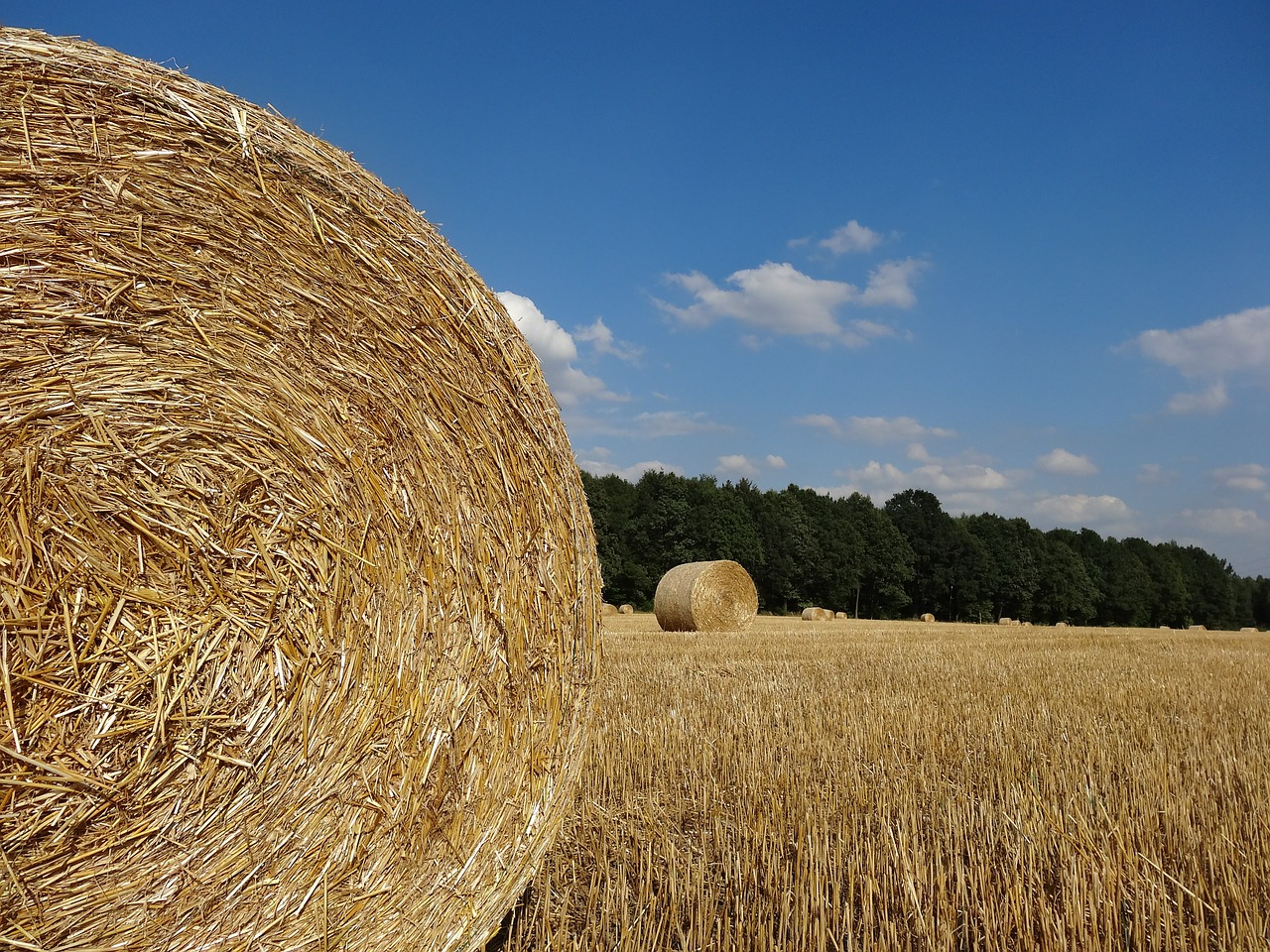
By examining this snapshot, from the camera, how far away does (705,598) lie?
1591cm

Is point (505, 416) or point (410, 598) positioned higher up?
point (505, 416)

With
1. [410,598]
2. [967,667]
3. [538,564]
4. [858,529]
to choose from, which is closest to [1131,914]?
[538,564]

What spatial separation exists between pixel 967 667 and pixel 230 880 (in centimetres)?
807

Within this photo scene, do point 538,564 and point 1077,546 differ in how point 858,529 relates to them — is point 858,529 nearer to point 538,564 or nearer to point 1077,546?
point 1077,546

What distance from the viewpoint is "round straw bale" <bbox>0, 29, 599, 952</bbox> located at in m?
2.19

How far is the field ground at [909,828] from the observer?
8.10 feet

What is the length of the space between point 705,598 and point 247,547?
45.5 ft

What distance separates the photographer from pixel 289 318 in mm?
2512

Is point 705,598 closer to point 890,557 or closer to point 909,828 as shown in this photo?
point 909,828

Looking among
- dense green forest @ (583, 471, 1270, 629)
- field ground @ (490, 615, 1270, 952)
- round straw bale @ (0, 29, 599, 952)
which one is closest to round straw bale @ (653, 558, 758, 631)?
field ground @ (490, 615, 1270, 952)

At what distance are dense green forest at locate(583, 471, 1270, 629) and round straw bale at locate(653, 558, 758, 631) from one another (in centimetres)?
1926

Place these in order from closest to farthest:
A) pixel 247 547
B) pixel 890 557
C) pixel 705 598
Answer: pixel 247 547 < pixel 705 598 < pixel 890 557

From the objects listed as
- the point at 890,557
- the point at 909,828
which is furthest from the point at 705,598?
the point at 890,557

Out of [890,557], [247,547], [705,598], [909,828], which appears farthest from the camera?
[890,557]
